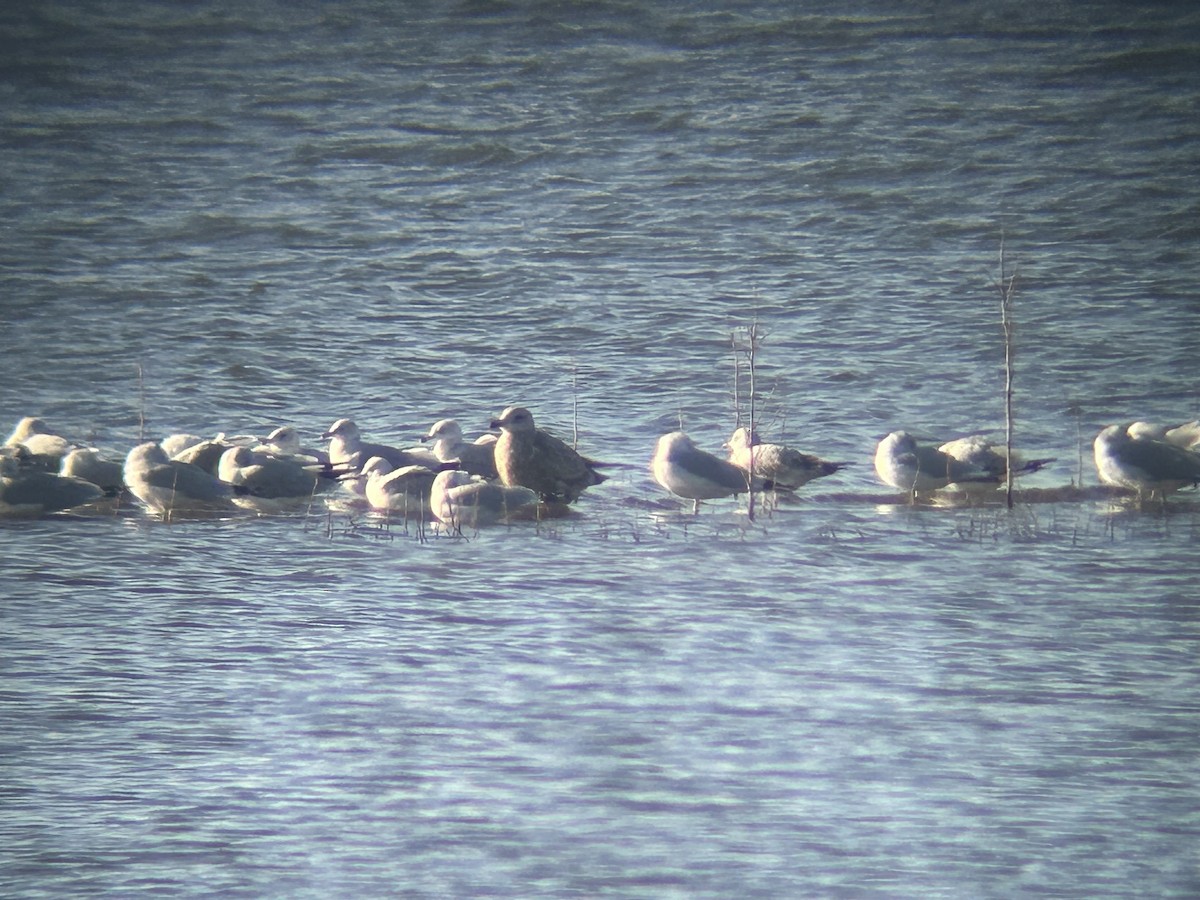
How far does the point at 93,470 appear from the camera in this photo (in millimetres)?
9250

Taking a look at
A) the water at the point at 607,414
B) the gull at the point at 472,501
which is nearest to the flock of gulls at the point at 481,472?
the gull at the point at 472,501

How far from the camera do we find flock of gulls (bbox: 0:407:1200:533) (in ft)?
28.6

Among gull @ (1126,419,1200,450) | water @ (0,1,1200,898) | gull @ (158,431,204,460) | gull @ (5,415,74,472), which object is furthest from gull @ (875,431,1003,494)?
gull @ (5,415,74,472)

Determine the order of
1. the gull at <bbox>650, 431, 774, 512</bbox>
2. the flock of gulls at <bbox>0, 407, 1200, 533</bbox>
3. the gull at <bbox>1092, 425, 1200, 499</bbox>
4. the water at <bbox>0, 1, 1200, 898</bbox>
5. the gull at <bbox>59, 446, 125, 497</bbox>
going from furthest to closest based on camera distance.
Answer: the gull at <bbox>59, 446, 125, 497</bbox>
the gull at <bbox>650, 431, 774, 512</bbox>
the gull at <bbox>1092, 425, 1200, 499</bbox>
the flock of gulls at <bbox>0, 407, 1200, 533</bbox>
the water at <bbox>0, 1, 1200, 898</bbox>

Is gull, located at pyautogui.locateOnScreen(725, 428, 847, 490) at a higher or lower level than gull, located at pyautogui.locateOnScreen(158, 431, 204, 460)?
lower

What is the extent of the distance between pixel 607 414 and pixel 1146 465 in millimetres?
3975

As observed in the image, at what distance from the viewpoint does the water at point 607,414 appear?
423 centimetres

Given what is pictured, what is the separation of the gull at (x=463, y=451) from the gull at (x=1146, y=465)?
3.46m

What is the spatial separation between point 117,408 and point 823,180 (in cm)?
878

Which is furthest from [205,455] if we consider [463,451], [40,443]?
[463,451]

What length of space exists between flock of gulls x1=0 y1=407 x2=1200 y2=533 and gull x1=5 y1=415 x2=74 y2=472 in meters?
0.02

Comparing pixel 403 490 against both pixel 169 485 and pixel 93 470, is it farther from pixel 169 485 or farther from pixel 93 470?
pixel 93 470

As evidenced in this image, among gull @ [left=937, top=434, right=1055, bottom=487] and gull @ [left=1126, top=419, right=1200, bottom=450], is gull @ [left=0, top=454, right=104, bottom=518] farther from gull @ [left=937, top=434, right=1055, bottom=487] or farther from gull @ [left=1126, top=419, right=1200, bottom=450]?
gull @ [left=1126, top=419, right=1200, bottom=450]

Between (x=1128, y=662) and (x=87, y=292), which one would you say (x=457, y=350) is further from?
(x=1128, y=662)
